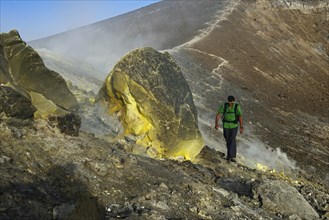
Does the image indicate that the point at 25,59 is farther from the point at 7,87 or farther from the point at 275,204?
the point at 275,204

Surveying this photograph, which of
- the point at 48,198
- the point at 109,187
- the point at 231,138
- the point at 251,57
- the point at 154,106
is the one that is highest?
the point at 48,198

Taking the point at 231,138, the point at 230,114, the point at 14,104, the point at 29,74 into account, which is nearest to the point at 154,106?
the point at 230,114

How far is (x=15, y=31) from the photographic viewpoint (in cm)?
1134

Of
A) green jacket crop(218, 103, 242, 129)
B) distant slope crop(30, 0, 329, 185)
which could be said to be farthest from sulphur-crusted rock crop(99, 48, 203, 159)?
distant slope crop(30, 0, 329, 185)

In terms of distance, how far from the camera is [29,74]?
11117 millimetres

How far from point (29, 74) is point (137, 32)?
4011 cm

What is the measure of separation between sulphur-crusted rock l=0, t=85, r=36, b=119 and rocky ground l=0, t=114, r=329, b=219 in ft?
0.57

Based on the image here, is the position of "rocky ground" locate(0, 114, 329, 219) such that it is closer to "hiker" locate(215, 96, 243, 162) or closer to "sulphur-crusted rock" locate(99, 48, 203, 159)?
"hiker" locate(215, 96, 243, 162)

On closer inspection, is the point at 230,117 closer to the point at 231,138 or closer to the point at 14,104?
the point at 231,138

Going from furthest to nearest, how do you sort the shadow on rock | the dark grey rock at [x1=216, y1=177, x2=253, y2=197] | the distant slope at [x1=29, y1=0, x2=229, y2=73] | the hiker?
1. the distant slope at [x1=29, y1=0, x2=229, y2=73]
2. the hiker
3. the dark grey rock at [x1=216, y1=177, x2=253, y2=197]
4. the shadow on rock

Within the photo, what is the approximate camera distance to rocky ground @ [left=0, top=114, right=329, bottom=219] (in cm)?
698

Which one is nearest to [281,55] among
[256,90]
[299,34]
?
[299,34]

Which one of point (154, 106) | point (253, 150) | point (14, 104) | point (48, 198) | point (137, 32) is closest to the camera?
point (48, 198)

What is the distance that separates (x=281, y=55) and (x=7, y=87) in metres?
35.6
